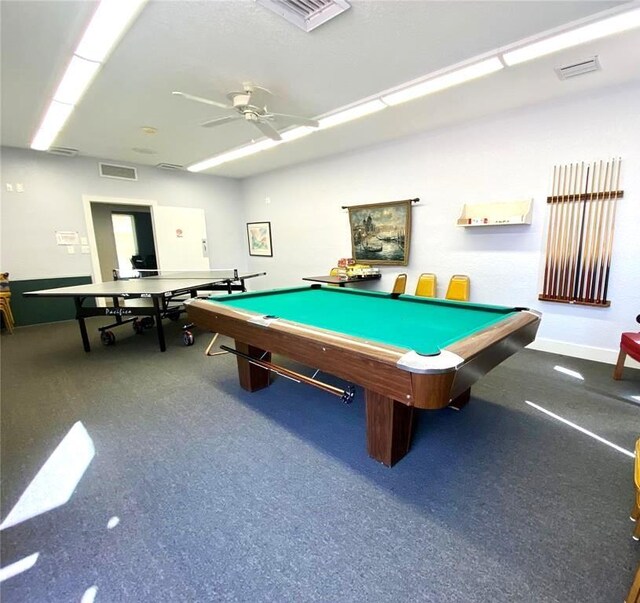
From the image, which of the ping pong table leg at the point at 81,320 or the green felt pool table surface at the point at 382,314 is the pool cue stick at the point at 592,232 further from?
the ping pong table leg at the point at 81,320

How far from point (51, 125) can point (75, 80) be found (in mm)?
1472

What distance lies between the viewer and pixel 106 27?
2086mm

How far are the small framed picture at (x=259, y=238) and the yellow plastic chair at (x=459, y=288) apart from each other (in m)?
3.94

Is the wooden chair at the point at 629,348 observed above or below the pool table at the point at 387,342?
below

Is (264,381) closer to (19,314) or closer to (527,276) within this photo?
(527,276)

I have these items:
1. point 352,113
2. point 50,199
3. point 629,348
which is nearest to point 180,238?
point 50,199

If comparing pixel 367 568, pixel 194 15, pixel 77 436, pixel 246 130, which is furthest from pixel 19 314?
pixel 367 568

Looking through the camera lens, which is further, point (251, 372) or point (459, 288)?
point (459, 288)

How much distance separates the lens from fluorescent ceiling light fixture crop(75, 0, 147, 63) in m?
1.90

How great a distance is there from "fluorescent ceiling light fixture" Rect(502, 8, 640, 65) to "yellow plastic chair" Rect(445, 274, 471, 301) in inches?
85.1

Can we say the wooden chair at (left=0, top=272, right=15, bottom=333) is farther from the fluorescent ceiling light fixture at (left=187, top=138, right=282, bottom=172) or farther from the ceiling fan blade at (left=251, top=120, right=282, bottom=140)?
the ceiling fan blade at (left=251, top=120, right=282, bottom=140)

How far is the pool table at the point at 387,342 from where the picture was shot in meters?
1.33

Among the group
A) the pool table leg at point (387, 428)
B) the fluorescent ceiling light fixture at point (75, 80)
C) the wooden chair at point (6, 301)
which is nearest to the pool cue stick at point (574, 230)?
the pool table leg at point (387, 428)

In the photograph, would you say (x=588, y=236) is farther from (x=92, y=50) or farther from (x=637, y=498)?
(x=92, y=50)
